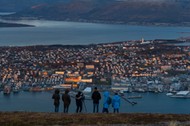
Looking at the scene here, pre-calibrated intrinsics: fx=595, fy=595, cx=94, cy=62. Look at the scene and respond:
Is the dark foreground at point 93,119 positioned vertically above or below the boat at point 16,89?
above

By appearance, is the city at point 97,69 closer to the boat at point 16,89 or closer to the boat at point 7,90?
the boat at point 16,89

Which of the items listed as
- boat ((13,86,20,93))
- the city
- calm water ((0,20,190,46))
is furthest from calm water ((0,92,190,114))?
calm water ((0,20,190,46))

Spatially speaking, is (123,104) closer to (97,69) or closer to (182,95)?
(182,95)

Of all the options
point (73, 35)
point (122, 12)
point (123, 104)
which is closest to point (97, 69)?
point (123, 104)

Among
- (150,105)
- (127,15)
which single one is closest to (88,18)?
(127,15)

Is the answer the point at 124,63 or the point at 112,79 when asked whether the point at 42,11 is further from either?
the point at 112,79

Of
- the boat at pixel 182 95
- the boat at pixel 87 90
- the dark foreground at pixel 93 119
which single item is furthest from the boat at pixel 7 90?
the dark foreground at pixel 93 119

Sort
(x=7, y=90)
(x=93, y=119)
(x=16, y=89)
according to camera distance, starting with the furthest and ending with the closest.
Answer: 1. (x=16, y=89)
2. (x=7, y=90)
3. (x=93, y=119)
